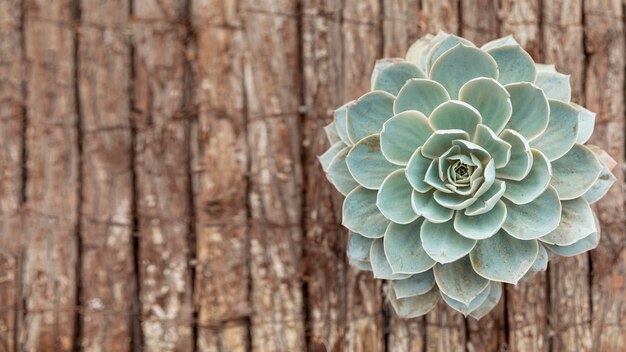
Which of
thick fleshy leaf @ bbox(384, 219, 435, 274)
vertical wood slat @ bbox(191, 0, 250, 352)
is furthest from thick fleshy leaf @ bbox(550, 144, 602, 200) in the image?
vertical wood slat @ bbox(191, 0, 250, 352)

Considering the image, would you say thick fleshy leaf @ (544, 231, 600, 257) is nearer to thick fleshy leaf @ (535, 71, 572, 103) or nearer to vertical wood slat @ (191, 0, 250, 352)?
thick fleshy leaf @ (535, 71, 572, 103)

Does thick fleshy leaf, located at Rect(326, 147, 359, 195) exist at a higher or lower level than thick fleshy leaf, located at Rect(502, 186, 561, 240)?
higher

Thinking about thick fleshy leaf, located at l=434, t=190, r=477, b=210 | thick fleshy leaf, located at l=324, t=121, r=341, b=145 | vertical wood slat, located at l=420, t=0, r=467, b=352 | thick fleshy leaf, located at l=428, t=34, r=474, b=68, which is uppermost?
thick fleshy leaf, located at l=428, t=34, r=474, b=68

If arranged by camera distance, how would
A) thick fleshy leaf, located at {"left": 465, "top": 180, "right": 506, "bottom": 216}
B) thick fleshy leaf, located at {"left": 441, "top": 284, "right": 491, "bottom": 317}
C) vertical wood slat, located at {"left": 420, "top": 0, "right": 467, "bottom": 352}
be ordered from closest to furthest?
thick fleshy leaf, located at {"left": 465, "top": 180, "right": 506, "bottom": 216}
thick fleshy leaf, located at {"left": 441, "top": 284, "right": 491, "bottom": 317}
vertical wood slat, located at {"left": 420, "top": 0, "right": 467, "bottom": 352}

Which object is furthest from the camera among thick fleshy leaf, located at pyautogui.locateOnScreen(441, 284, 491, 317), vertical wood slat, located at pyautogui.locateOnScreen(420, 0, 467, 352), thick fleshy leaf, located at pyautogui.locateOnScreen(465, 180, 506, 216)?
vertical wood slat, located at pyautogui.locateOnScreen(420, 0, 467, 352)

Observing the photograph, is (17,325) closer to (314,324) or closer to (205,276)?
(205,276)

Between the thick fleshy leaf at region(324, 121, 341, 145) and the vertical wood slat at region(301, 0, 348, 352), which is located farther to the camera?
the vertical wood slat at region(301, 0, 348, 352)

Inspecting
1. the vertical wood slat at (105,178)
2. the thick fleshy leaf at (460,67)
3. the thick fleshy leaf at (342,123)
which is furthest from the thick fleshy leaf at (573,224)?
the vertical wood slat at (105,178)

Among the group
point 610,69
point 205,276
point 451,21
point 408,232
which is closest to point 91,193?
point 205,276
